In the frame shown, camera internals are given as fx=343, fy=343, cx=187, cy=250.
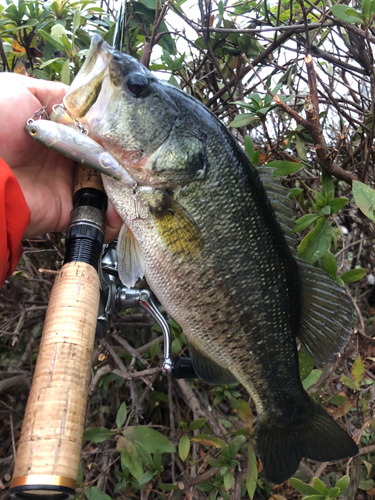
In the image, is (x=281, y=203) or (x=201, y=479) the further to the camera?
(x=201, y=479)

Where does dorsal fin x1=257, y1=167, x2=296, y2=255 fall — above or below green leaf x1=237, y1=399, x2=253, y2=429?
above

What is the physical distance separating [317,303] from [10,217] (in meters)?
1.19

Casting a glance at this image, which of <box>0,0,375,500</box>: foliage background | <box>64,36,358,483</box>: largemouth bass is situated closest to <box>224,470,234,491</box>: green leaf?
<box>0,0,375,500</box>: foliage background

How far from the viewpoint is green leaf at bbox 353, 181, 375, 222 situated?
1272 millimetres

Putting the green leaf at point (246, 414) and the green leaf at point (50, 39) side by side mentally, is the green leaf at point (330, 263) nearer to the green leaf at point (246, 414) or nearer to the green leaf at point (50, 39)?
the green leaf at point (246, 414)

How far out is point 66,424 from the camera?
758 mm

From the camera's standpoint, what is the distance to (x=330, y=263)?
141 cm

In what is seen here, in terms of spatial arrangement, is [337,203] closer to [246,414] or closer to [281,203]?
[281,203]

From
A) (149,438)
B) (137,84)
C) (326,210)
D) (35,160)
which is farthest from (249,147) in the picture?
(149,438)

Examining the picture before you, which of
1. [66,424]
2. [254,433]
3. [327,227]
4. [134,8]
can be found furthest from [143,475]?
[134,8]

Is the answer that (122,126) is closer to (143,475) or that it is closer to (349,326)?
(349,326)

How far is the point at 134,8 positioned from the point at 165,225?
44.8 inches

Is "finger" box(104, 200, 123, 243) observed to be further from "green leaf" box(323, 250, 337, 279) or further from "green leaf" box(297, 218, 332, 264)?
"green leaf" box(323, 250, 337, 279)

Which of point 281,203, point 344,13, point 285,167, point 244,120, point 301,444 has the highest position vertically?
point 344,13
